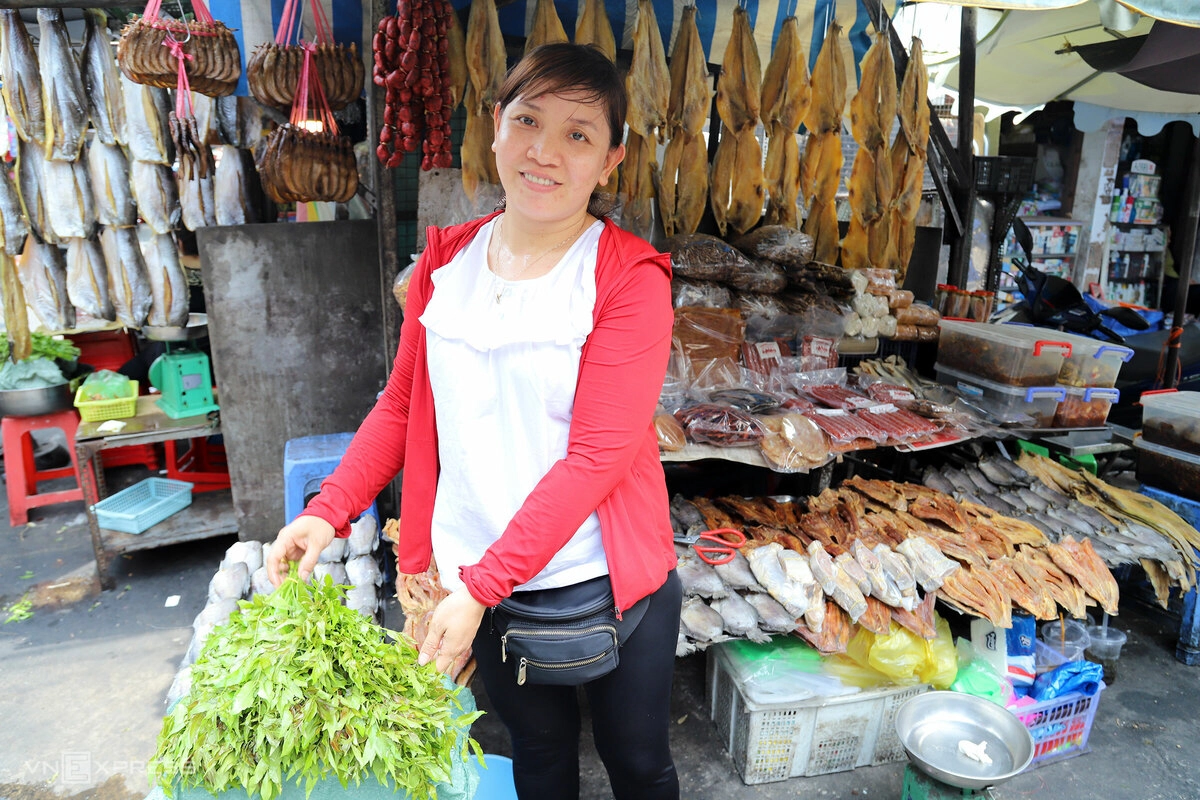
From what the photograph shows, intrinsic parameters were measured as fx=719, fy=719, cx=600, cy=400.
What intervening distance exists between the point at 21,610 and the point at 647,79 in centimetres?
387

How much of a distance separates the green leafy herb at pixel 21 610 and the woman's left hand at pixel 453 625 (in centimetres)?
338

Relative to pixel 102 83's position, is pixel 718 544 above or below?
below

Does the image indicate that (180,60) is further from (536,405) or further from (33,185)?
(536,405)

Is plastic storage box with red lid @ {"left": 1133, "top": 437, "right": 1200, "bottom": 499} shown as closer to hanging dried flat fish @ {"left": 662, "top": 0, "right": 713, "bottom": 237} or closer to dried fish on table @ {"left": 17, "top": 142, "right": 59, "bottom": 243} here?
Result: hanging dried flat fish @ {"left": 662, "top": 0, "right": 713, "bottom": 237}

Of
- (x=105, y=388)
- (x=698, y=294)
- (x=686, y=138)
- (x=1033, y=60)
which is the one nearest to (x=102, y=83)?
(x=105, y=388)

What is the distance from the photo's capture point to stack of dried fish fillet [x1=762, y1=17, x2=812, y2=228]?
3.27 m

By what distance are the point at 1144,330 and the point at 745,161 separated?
529 cm

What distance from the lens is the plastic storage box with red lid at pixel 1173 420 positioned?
327 centimetres

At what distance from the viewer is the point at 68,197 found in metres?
3.68

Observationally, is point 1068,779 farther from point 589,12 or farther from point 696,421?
point 589,12

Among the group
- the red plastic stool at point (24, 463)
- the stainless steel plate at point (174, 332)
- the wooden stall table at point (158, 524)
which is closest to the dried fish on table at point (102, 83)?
the stainless steel plate at point (174, 332)

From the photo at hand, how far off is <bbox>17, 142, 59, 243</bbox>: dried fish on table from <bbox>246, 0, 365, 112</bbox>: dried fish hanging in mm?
1480

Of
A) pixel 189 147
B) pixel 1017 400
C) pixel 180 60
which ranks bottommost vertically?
pixel 1017 400

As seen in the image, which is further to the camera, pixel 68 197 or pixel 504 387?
pixel 68 197
